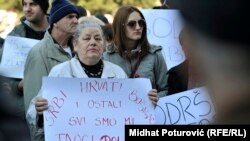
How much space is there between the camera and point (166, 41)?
4.34m

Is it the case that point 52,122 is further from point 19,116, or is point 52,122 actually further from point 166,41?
point 166,41

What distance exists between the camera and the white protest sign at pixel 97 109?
3787 millimetres

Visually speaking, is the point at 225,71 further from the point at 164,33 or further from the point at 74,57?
the point at 164,33

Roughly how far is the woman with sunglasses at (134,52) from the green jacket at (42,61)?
26 cm

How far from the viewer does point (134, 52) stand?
3.92 m

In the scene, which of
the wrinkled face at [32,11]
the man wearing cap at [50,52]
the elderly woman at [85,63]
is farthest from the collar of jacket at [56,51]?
the wrinkled face at [32,11]

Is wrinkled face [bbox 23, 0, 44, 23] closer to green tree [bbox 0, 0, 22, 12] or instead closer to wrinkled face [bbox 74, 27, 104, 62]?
green tree [bbox 0, 0, 22, 12]

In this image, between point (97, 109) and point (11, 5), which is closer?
point (97, 109)

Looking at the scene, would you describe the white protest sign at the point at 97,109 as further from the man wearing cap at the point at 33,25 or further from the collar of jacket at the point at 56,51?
the man wearing cap at the point at 33,25

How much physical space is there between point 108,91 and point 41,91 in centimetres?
36

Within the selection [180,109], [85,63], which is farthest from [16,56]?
[180,109]

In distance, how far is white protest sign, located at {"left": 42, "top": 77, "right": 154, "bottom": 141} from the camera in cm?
379

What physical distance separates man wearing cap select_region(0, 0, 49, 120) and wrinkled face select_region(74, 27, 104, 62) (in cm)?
59

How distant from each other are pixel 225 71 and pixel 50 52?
10.2 ft
